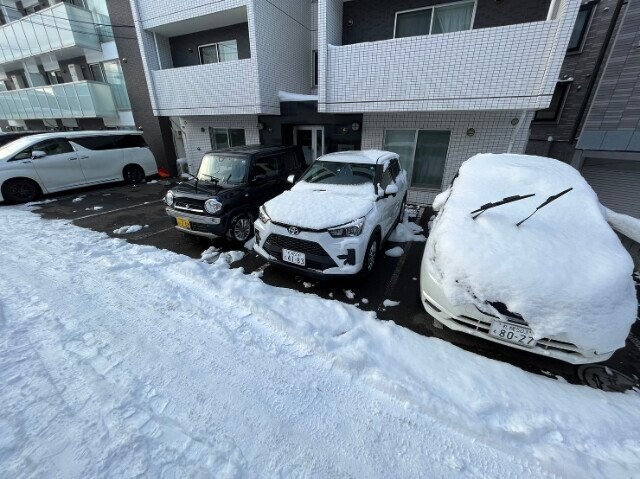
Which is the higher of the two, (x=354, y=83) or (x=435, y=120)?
(x=354, y=83)

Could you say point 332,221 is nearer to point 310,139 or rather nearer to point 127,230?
point 127,230

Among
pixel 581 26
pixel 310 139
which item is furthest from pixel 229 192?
pixel 581 26

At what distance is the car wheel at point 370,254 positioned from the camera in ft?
11.7

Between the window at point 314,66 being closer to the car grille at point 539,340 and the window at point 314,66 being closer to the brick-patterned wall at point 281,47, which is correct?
the brick-patterned wall at point 281,47

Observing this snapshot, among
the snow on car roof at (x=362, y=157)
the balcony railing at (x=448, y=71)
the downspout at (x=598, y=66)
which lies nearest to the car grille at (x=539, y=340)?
the snow on car roof at (x=362, y=157)

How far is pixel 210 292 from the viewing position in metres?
3.32

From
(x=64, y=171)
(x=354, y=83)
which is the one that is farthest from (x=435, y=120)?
(x=64, y=171)

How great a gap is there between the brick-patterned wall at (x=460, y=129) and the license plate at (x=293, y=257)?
5249 millimetres

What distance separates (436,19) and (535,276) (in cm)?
712

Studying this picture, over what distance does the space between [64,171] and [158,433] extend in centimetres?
939

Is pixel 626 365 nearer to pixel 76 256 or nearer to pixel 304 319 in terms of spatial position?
pixel 304 319

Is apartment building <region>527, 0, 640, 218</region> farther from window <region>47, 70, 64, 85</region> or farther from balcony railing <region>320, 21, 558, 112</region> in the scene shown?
window <region>47, 70, 64, 85</region>

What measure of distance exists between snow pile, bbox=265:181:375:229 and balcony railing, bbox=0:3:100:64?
13.5 metres

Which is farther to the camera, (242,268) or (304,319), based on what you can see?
(242,268)
